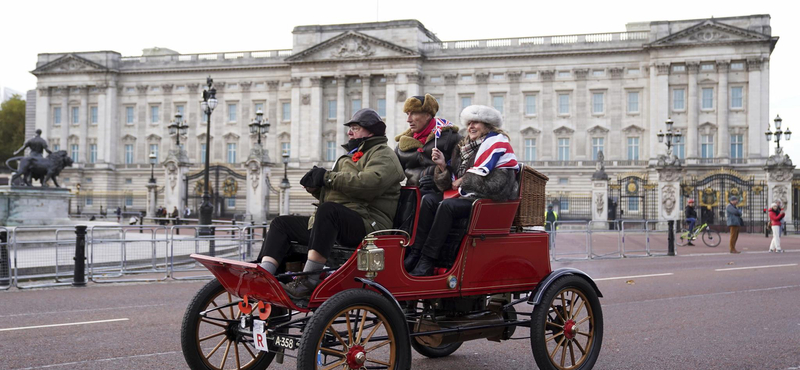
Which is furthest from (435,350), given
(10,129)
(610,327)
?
(10,129)

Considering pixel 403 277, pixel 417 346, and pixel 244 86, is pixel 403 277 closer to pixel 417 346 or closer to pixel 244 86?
pixel 417 346

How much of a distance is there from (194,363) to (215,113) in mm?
65048

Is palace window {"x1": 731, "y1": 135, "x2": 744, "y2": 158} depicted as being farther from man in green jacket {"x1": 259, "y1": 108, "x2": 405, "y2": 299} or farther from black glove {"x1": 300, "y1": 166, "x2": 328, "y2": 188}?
black glove {"x1": 300, "y1": 166, "x2": 328, "y2": 188}

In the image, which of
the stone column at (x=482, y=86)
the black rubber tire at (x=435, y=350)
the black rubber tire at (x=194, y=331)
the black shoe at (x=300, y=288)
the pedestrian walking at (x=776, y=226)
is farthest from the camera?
the stone column at (x=482, y=86)

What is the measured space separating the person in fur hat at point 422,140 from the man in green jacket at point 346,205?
2.10 feet

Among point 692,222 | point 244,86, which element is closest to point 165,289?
point 692,222

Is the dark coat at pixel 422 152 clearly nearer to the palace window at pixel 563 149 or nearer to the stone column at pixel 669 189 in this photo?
the stone column at pixel 669 189

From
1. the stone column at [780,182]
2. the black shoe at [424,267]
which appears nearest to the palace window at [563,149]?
the stone column at [780,182]

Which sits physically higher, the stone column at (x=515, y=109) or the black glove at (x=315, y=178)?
the stone column at (x=515, y=109)

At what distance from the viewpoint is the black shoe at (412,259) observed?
534 centimetres

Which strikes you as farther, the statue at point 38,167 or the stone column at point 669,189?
the stone column at point 669,189

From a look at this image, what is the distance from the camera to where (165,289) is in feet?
41.4

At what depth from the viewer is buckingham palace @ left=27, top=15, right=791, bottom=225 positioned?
5600 cm

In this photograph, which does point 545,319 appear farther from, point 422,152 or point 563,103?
point 563,103
